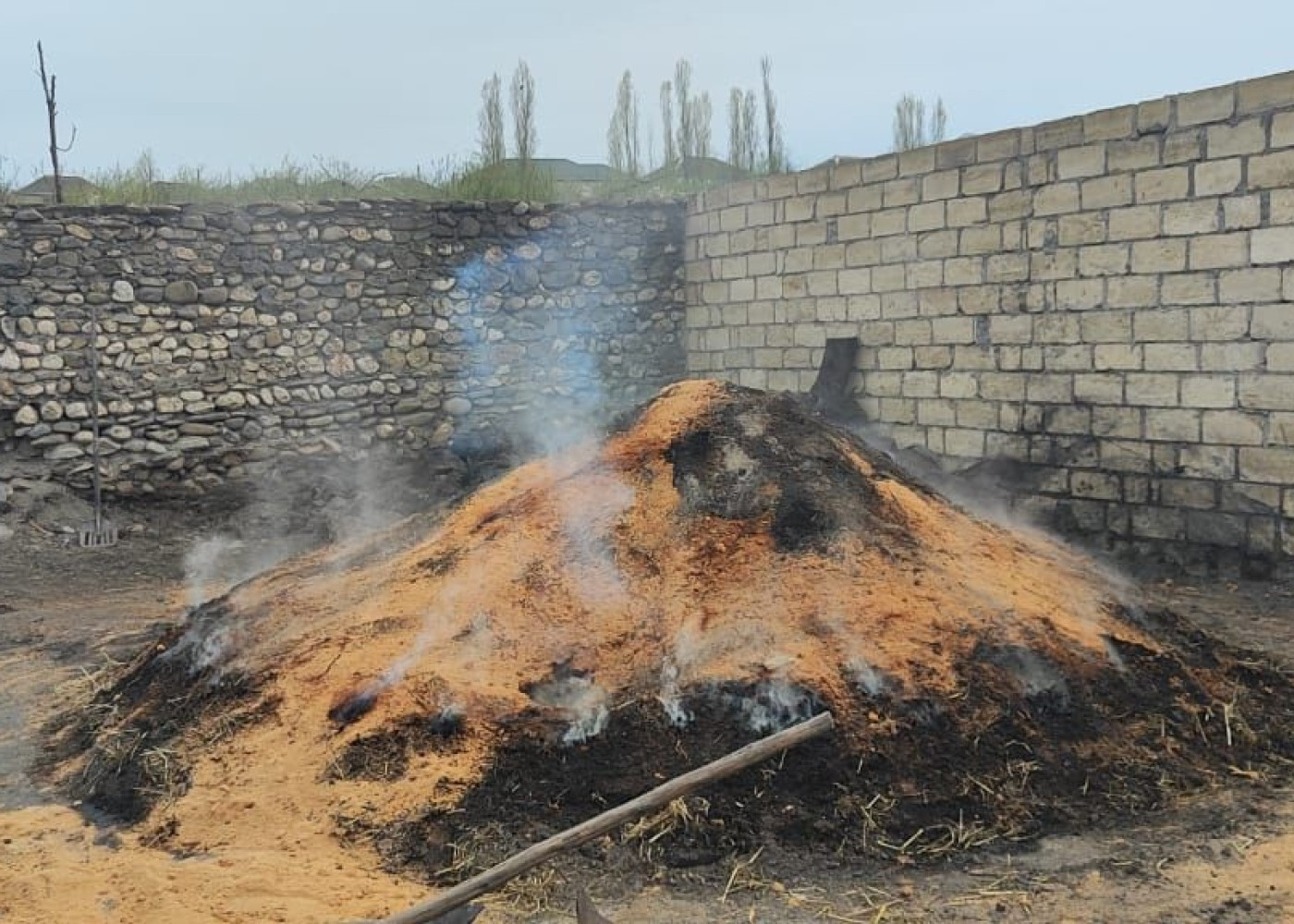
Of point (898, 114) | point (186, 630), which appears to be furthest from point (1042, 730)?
point (898, 114)

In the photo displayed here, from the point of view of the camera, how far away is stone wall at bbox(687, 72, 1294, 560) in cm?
705

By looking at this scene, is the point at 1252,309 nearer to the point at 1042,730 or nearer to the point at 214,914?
the point at 1042,730

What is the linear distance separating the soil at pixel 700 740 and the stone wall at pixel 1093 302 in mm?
2608

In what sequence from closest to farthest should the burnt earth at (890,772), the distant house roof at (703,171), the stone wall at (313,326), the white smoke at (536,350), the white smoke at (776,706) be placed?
the burnt earth at (890,772) < the white smoke at (776,706) < the stone wall at (313,326) < the white smoke at (536,350) < the distant house roof at (703,171)

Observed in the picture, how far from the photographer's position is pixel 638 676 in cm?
418

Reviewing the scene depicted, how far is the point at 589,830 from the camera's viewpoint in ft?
9.30

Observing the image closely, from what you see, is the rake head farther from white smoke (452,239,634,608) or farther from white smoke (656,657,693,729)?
white smoke (656,657,693,729)

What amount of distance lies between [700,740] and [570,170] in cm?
1227

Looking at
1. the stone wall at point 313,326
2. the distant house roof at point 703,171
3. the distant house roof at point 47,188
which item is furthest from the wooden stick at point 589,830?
the distant house roof at point 703,171

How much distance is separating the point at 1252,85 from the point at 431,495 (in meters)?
7.15

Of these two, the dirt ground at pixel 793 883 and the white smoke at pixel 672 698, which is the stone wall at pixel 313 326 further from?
the white smoke at pixel 672 698

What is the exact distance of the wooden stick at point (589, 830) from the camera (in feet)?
8.58

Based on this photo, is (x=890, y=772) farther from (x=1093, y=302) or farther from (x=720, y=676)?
(x=1093, y=302)

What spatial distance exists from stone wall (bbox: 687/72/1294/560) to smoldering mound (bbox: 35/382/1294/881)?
253 cm
